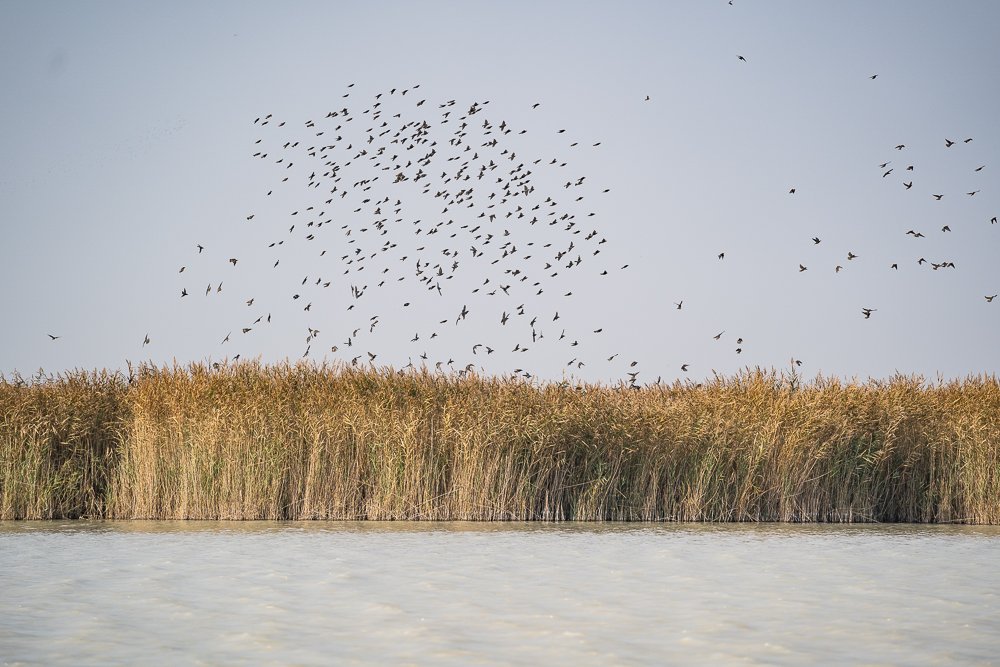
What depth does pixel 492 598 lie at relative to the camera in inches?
352

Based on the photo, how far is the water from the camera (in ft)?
22.6

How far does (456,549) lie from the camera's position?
40.8 feet

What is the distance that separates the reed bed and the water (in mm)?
2121

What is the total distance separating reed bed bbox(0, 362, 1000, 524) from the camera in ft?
54.4

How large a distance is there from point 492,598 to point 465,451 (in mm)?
7558

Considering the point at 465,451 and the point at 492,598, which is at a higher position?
the point at 465,451

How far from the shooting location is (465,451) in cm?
1648

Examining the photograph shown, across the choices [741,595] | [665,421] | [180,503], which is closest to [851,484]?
[665,421]

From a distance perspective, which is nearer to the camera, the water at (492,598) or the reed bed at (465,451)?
the water at (492,598)

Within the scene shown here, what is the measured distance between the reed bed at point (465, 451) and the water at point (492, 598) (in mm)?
2121

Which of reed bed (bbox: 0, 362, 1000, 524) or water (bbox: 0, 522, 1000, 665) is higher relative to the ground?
reed bed (bbox: 0, 362, 1000, 524)

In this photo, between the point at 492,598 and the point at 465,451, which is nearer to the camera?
the point at 492,598

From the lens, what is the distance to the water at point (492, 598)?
22.6ft

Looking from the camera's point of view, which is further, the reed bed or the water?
the reed bed
